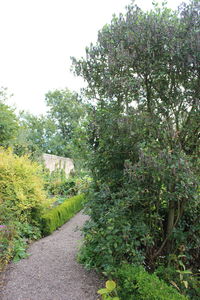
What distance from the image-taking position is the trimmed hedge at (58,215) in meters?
4.97

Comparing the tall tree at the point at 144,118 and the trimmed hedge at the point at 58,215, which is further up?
the tall tree at the point at 144,118

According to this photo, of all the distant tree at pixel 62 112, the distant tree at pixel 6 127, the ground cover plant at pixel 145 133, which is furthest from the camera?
the distant tree at pixel 62 112

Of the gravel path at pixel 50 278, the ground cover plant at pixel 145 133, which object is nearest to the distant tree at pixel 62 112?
the gravel path at pixel 50 278

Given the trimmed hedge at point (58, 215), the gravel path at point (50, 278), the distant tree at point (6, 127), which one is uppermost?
the distant tree at point (6, 127)

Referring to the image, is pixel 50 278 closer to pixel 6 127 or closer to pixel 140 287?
pixel 140 287

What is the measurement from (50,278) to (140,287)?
145 centimetres

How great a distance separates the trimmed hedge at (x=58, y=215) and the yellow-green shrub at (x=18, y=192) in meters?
0.30

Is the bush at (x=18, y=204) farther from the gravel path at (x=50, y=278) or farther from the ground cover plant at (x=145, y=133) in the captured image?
the ground cover plant at (x=145, y=133)

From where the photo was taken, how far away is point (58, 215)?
5.67m

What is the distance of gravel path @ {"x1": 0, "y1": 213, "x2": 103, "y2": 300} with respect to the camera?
2.56 meters

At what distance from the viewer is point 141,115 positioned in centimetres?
260

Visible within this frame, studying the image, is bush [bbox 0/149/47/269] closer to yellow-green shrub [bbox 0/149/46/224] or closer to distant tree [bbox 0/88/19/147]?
yellow-green shrub [bbox 0/149/46/224]

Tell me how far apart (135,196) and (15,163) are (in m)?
3.44

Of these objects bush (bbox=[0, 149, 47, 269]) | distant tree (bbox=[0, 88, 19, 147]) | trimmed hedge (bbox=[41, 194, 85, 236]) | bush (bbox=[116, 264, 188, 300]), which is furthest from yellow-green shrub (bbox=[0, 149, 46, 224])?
distant tree (bbox=[0, 88, 19, 147])
